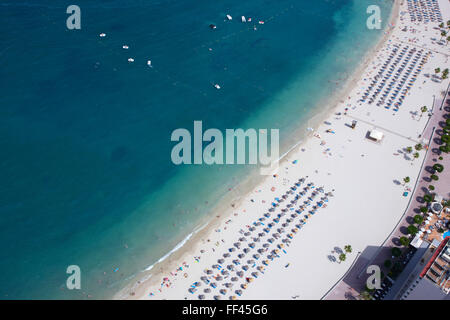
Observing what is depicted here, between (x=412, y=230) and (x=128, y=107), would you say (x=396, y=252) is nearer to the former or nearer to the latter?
(x=412, y=230)

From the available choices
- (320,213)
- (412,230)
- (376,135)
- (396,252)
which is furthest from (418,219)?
(376,135)

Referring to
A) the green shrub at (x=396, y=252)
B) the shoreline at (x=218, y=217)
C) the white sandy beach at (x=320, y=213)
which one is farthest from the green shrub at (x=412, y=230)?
the shoreline at (x=218, y=217)

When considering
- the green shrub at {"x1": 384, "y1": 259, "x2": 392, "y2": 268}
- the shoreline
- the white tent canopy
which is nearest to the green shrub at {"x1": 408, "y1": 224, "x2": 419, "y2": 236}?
the green shrub at {"x1": 384, "y1": 259, "x2": 392, "y2": 268}

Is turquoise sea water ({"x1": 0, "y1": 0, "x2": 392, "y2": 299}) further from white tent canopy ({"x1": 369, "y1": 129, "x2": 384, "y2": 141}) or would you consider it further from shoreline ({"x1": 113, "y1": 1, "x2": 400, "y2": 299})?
white tent canopy ({"x1": 369, "y1": 129, "x2": 384, "y2": 141})

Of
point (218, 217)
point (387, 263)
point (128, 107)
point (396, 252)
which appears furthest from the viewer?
point (128, 107)

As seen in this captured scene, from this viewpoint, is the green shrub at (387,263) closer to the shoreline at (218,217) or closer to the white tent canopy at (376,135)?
the shoreline at (218,217)

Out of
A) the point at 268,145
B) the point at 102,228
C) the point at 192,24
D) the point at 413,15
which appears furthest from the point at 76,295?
the point at 413,15
